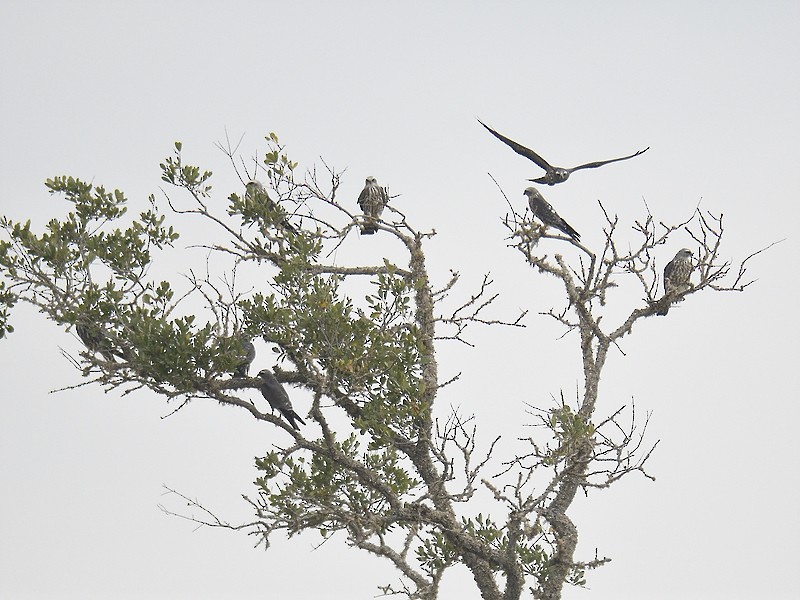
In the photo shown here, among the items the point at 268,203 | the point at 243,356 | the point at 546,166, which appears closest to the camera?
the point at 243,356

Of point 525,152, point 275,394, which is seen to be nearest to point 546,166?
point 525,152

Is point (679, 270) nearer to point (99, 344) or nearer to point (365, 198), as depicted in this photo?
point (365, 198)

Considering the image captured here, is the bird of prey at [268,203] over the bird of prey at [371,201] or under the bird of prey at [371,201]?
under

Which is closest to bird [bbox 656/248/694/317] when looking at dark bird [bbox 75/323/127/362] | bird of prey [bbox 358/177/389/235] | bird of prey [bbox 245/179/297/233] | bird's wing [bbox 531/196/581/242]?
bird's wing [bbox 531/196/581/242]

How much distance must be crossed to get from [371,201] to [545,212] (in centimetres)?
227

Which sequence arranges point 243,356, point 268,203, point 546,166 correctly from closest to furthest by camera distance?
1. point 243,356
2. point 268,203
3. point 546,166

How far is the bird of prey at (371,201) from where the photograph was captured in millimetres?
11854

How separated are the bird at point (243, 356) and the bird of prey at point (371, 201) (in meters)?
1.98

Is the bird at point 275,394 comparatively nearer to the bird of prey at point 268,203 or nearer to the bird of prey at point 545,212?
the bird of prey at point 268,203

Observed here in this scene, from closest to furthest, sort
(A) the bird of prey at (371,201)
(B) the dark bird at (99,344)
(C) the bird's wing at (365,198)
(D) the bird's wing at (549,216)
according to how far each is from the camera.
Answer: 1. (B) the dark bird at (99,344)
2. (A) the bird of prey at (371,201)
3. (D) the bird's wing at (549,216)
4. (C) the bird's wing at (365,198)

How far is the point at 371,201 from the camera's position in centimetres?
1305

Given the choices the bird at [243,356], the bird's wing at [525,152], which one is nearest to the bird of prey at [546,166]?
the bird's wing at [525,152]

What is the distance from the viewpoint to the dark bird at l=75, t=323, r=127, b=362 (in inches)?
365

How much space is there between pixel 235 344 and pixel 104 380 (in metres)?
1.23
